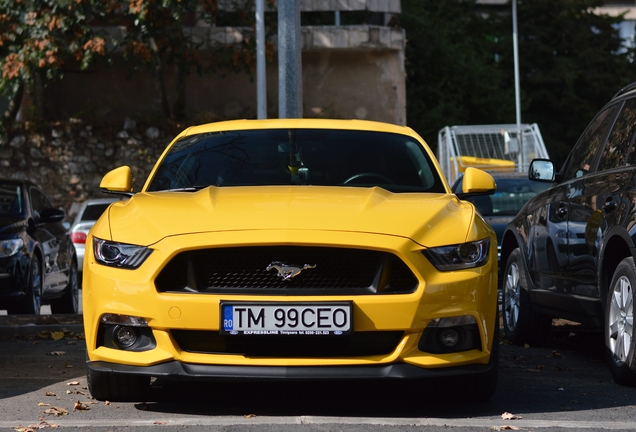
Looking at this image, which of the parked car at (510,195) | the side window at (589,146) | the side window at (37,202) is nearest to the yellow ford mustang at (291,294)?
the side window at (589,146)

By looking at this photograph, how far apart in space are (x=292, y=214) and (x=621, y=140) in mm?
2608

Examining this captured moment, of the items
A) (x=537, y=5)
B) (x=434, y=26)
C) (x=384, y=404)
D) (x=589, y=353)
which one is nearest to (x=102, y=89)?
(x=434, y=26)

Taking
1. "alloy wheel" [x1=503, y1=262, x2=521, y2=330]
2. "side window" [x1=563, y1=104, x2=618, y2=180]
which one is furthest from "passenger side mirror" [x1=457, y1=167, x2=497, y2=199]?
"alloy wheel" [x1=503, y1=262, x2=521, y2=330]

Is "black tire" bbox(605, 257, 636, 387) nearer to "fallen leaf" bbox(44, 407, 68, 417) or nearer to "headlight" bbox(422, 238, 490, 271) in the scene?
"headlight" bbox(422, 238, 490, 271)

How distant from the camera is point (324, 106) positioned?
29531 mm

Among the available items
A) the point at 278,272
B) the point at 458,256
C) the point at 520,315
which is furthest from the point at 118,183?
the point at 520,315

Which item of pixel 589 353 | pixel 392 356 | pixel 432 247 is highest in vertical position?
pixel 432 247

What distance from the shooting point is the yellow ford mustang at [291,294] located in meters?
5.59

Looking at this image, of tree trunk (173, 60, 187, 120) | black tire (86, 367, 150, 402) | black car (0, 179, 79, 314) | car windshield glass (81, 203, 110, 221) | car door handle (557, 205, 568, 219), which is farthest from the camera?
tree trunk (173, 60, 187, 120)

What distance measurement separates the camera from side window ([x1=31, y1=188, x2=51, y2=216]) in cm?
1224

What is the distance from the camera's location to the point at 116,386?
6.15m

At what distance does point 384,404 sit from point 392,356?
65 centimetres

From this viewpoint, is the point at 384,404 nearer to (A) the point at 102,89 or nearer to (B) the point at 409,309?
(B) the point at 409,309

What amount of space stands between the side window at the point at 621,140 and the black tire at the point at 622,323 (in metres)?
0.81
